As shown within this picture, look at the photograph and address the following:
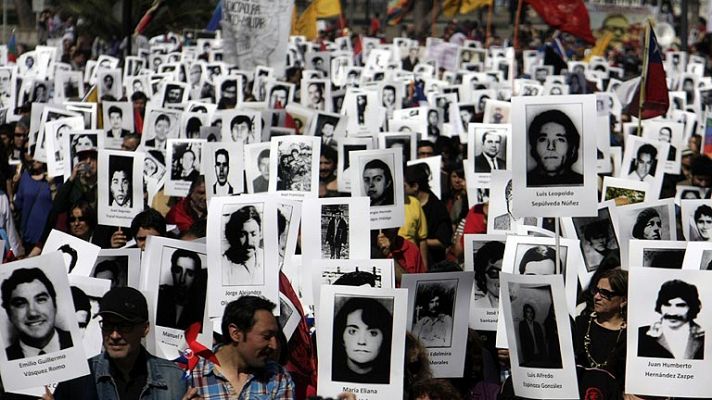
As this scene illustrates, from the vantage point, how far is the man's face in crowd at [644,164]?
14.4m

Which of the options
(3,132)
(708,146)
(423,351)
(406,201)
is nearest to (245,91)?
(708,146)

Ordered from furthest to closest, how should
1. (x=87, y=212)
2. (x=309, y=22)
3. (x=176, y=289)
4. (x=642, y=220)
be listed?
(x=309, y=22) < (x=87, y=212) < (x=642, y=220) < (x=176, y=289)

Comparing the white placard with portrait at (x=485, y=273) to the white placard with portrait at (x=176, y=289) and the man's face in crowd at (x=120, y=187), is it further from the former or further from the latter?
the man's face in crowd at (x=120, y=187)

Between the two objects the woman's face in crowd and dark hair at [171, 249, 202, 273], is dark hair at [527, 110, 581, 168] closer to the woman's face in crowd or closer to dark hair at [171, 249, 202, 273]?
dark hair at [171, 249, 202, 273]

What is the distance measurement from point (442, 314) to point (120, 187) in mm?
4165

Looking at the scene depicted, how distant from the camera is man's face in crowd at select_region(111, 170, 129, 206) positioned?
458 inches

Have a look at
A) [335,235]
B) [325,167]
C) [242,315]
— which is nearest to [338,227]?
[335,235]

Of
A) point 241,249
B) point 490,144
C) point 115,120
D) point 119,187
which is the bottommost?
point 241,249

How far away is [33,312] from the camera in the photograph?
23.0 ft

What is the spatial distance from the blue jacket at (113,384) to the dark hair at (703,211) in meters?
4.56

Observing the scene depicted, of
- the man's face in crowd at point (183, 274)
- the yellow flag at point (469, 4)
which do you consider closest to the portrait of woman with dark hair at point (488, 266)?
the man's face in crowd at point (183, 274)

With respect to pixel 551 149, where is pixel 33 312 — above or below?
below

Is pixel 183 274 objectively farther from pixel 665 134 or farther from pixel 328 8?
pixel 328 8

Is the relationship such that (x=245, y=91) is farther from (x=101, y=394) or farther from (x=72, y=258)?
(x=101, y=394)
